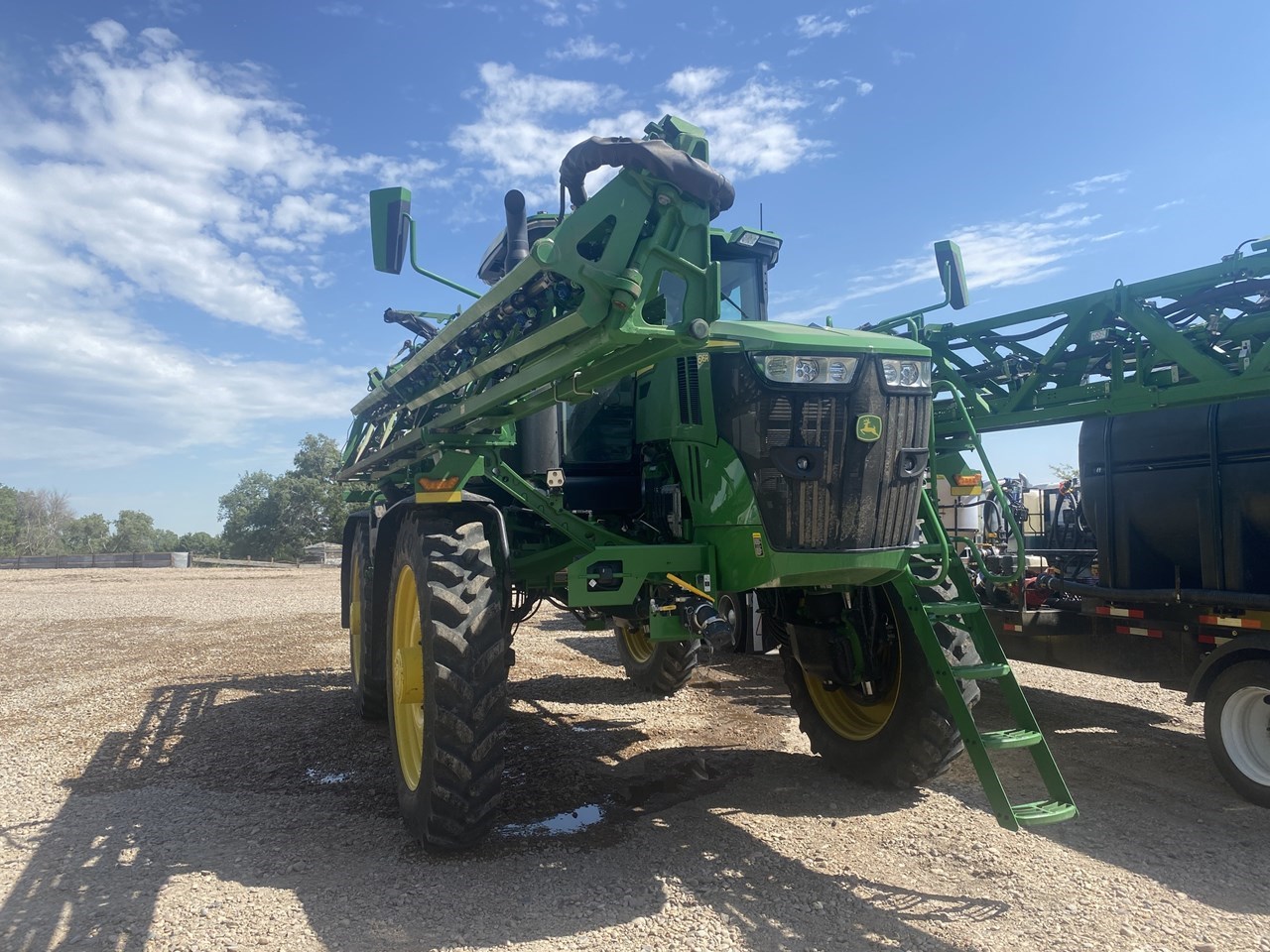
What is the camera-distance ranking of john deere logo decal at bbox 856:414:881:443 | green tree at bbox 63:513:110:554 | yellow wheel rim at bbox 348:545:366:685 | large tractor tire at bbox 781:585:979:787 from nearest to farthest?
john deere logo decal at bbox 856:414:881:443, large tractor tire at bbox 781:585:979:787, yellow wheel rim at bbox 348:545:366:685, green tree at bbox 63:513:110:554

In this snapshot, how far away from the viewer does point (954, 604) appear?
13.8 feet

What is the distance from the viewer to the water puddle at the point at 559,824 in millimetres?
4461

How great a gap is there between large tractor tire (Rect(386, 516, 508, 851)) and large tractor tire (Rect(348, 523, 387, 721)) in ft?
7.01

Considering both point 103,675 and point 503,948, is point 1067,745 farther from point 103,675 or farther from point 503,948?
point 103,675

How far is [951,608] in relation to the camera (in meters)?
4.19

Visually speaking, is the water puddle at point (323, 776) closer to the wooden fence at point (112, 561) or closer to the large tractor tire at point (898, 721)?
the large tractor tire at point (898, 721)

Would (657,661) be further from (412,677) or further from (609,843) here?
(412,677)

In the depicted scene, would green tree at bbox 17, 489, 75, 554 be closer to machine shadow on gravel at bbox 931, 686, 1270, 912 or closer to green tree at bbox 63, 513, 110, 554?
green tree at bbox 63, 513, 110, 554

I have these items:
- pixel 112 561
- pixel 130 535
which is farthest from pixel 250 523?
pixel 130 535

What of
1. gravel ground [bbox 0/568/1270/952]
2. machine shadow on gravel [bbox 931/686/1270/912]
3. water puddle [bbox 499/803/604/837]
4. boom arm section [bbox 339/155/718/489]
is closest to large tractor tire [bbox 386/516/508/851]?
gravel ground [bbox 0/568/1270/952]

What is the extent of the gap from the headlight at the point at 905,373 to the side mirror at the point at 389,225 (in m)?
2.37

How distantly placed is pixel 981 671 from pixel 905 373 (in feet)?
4.55

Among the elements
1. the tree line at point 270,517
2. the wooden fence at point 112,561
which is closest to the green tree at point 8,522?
the tree line at point 270,517

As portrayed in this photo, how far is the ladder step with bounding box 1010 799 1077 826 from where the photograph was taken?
11.6 ft
